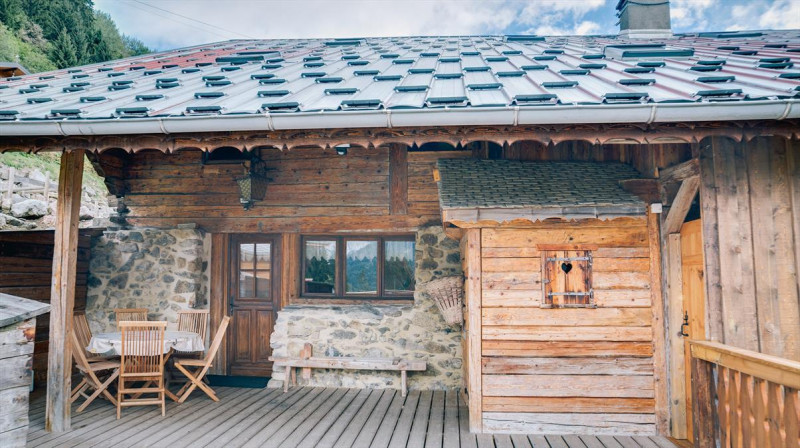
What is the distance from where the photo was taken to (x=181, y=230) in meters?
6.21

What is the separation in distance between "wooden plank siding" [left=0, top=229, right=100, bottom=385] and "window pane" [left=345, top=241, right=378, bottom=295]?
342 centimetres

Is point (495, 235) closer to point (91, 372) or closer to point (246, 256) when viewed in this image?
point (246, 256)

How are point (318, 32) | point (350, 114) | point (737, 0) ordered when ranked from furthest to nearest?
point (318, 32)
point (737, 0)
point (350, 114)

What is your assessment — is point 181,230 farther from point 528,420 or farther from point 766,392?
point 766,392

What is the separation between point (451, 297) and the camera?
5305 millimetres

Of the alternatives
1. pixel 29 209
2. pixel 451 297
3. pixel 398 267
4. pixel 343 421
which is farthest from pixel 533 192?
pixel 29 209

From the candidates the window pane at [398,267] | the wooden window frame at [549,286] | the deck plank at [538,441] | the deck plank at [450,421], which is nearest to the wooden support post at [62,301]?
the deck plank at [450,421]

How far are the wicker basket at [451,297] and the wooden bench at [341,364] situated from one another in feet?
2.30

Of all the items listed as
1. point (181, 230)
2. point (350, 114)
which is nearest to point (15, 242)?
point (181, 230)

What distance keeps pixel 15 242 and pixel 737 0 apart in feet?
161

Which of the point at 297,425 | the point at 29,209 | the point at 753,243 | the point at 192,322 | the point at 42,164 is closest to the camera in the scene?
the point at 753,243

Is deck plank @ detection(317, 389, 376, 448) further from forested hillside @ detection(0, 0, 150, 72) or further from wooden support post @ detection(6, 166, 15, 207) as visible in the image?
forested hillside @ detection(0, 0, 150, 72)

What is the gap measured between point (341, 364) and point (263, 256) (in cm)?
189

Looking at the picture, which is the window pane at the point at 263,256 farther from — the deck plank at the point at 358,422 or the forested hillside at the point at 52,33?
the forested hillside at the point at 52,33
